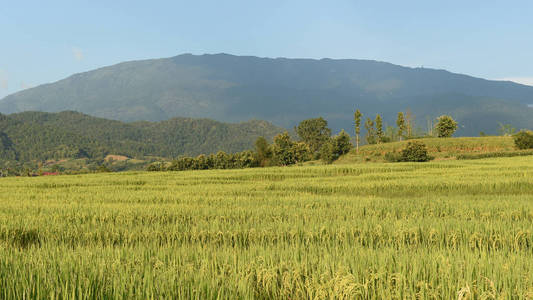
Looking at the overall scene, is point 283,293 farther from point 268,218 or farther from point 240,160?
point 240,160

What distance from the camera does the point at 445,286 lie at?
3498mm

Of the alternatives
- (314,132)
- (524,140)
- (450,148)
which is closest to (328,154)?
(450,148)

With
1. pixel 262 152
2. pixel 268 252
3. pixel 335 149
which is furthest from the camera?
pixel 335 149

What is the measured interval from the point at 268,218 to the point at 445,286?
5.89m

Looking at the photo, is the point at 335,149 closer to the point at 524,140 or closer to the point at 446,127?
the point at 446,127

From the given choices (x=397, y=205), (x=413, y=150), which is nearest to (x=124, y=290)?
(x=397, y=205)

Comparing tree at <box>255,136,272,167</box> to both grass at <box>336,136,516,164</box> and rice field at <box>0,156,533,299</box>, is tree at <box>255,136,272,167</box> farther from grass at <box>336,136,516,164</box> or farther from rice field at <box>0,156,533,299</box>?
rice field at <box>0,156,533,299</box>

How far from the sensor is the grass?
3022 inches

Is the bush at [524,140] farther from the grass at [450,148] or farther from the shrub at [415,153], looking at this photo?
the shrub at [415,153]

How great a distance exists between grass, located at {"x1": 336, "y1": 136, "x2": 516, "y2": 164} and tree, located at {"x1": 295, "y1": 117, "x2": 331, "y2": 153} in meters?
60.2

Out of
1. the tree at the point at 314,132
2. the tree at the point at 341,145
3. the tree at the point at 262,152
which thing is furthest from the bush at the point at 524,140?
the tree at the point at 314,132

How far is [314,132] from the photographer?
154 meters

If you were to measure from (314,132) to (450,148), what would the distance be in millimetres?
75555

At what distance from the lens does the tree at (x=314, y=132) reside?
152 meters
